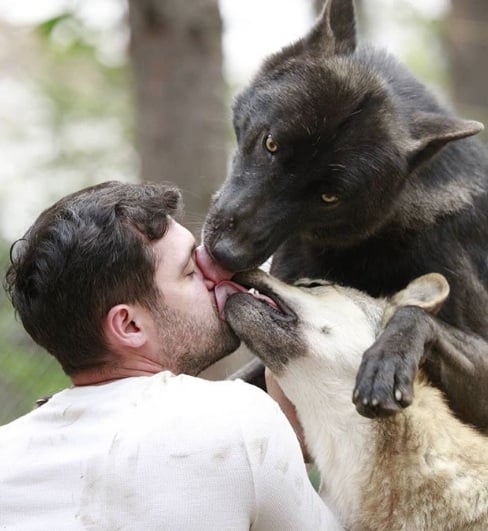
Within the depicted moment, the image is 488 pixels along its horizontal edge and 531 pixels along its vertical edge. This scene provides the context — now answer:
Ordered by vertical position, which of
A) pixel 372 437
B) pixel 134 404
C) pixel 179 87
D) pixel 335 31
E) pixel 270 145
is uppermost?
pixel 335 31

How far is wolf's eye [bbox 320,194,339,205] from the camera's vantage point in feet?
13.2

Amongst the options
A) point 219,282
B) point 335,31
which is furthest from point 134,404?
point 335,31

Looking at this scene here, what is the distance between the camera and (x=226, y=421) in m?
2.99

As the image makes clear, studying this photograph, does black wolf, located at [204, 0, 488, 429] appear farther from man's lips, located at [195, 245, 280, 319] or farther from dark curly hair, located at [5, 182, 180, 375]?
dark curly hair, located at [5, 182, 180, 375]

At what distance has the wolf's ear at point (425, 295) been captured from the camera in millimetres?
3699

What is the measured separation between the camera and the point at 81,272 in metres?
3.33

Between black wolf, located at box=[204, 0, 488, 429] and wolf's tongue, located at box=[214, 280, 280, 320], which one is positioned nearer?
wolf's tongue, located at box=[214, 280, 280, 320]

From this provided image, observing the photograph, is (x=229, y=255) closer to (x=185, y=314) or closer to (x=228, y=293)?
(x=228, y=293)

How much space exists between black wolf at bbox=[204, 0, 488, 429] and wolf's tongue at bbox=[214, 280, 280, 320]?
0.07 metres

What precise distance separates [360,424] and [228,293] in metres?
0.66

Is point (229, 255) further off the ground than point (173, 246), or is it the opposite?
point (173, 246)

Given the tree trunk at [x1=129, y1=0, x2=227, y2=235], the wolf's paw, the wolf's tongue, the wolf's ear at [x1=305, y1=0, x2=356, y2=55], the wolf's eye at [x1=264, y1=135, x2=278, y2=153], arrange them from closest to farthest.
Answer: the wolf's paw → the wolf's tongue → the wolf's eye at [x1=264, y1=135, x2=278, y2=153] → the wolf's ear at [x1=305, y1=0, x2=356, y2=55] → the tree trunk at [x1=129, y1=0, x2=227, y2=235]

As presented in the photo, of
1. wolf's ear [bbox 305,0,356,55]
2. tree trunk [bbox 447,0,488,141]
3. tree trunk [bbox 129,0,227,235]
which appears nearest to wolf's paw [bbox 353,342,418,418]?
wolf's ear [bbox 305,0,356,55]

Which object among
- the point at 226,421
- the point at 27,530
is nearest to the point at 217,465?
the point at 226,421
